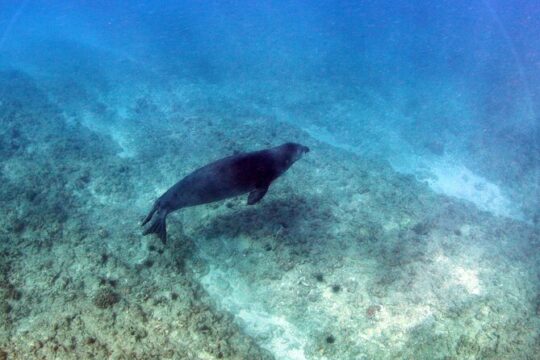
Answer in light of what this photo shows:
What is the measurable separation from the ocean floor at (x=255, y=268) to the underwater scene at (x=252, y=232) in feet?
0.13

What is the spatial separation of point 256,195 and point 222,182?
70 cm

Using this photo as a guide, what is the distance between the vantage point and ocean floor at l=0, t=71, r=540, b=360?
5.80 metres

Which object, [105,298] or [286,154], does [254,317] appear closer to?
[105,298]

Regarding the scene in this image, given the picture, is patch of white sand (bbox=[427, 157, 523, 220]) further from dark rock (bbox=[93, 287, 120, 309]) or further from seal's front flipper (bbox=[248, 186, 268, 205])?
dark rock (bbox=[93, 287, 120, 309])

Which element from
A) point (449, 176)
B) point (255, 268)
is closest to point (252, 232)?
point (255, 268)

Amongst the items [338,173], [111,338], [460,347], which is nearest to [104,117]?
[338,173]

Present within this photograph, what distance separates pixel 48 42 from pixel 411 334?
141 ft

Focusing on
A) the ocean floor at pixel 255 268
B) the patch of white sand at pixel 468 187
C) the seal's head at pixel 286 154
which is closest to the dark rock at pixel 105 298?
the ocean floor at pixel 255 268

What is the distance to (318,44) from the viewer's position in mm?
43844

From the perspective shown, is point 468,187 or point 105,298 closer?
point 105,298

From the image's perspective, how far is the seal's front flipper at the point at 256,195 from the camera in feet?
21.1

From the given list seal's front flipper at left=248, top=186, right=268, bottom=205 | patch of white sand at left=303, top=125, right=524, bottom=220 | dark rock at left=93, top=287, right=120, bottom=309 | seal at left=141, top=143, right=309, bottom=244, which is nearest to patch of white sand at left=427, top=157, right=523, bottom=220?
patch of white sand at left=303, top=125, right=524, bottom=220

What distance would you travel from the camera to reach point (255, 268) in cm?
793

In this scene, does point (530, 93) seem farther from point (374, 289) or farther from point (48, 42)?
point (48, 42)
